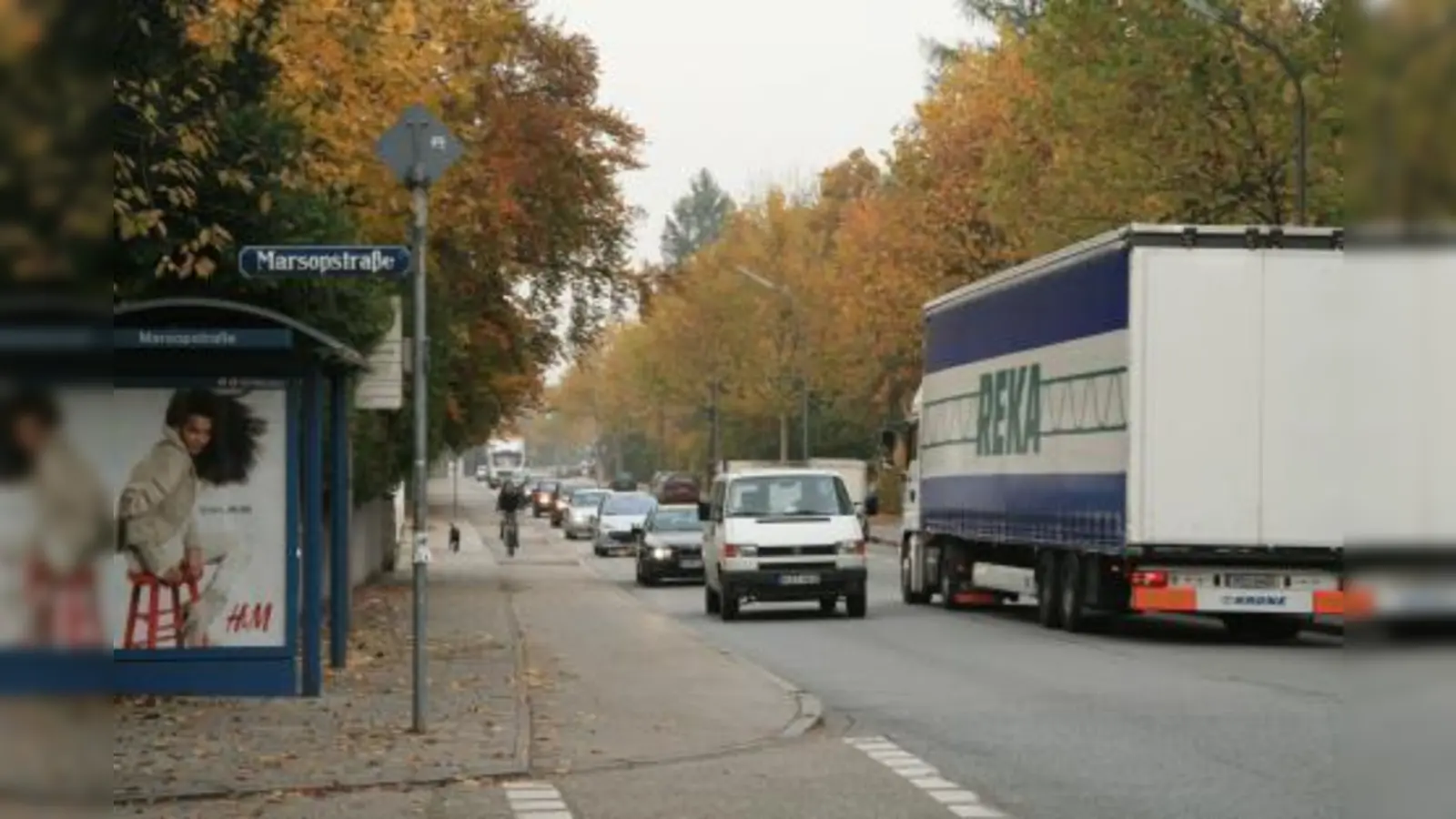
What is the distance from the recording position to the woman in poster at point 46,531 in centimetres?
178

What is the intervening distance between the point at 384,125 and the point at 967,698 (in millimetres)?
8304

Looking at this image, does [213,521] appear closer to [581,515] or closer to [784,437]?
[581,515]

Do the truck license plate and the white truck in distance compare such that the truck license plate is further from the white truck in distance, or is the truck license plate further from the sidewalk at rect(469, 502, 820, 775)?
the white truck in distance

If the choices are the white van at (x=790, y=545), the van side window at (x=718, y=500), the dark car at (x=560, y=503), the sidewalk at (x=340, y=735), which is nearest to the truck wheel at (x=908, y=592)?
the white van at (x=790, y=545)

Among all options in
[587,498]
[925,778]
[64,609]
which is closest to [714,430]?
[587,498]

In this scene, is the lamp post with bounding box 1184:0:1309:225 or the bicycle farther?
the bicycle

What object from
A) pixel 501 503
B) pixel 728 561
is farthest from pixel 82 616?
pixel 501 503

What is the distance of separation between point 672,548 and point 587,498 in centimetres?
3366

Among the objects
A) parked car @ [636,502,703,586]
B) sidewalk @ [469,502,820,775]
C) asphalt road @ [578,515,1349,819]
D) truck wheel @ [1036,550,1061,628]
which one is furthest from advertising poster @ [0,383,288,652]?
parked car @ [636,502,703,586]

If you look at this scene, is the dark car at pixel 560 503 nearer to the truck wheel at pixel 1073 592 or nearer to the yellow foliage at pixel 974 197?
the yellow foliage at pixel 974 197

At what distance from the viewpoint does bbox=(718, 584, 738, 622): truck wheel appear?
2895 cm

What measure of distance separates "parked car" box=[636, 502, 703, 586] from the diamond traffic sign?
2719cm

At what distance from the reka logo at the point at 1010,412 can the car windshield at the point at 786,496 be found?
6.63ft

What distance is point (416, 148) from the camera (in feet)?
45.4
